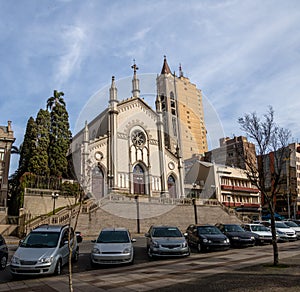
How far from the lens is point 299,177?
67188 mm

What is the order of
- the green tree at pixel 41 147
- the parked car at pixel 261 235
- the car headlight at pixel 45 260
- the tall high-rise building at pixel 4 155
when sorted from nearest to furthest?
the car headlight at pixel 45 260 < the parked car at pixel 261 235 < the green tree at pixel 41 147 < the tall high-rise building at pixel 4 155

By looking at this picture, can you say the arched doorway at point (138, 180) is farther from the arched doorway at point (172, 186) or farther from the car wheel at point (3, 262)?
the car wheel at point (3, 262)

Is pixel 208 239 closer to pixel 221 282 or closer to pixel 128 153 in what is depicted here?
pixel 221 282

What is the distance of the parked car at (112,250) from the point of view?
37.5ft

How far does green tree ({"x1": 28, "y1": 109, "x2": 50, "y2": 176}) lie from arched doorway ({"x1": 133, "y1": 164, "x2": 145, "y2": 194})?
42.4ft

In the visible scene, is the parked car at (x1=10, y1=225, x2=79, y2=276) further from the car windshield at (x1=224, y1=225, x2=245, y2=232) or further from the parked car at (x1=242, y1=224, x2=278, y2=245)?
the parked car at (x1=242, y1=224, x2=278, y2=245)

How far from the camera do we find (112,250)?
11.7 meters

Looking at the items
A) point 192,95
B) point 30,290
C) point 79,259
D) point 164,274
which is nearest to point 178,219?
point 79,259

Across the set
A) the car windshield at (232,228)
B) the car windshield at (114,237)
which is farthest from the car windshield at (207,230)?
the car windshield at (114,237)

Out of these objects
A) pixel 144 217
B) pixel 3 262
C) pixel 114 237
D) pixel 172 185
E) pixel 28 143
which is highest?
pixel 28 143

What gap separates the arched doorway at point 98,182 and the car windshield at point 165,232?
23102mm

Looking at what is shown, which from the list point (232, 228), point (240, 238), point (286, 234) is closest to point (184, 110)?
point (286, 234)

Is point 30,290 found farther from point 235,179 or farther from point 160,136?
point 235,179

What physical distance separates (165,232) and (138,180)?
27146 mm
